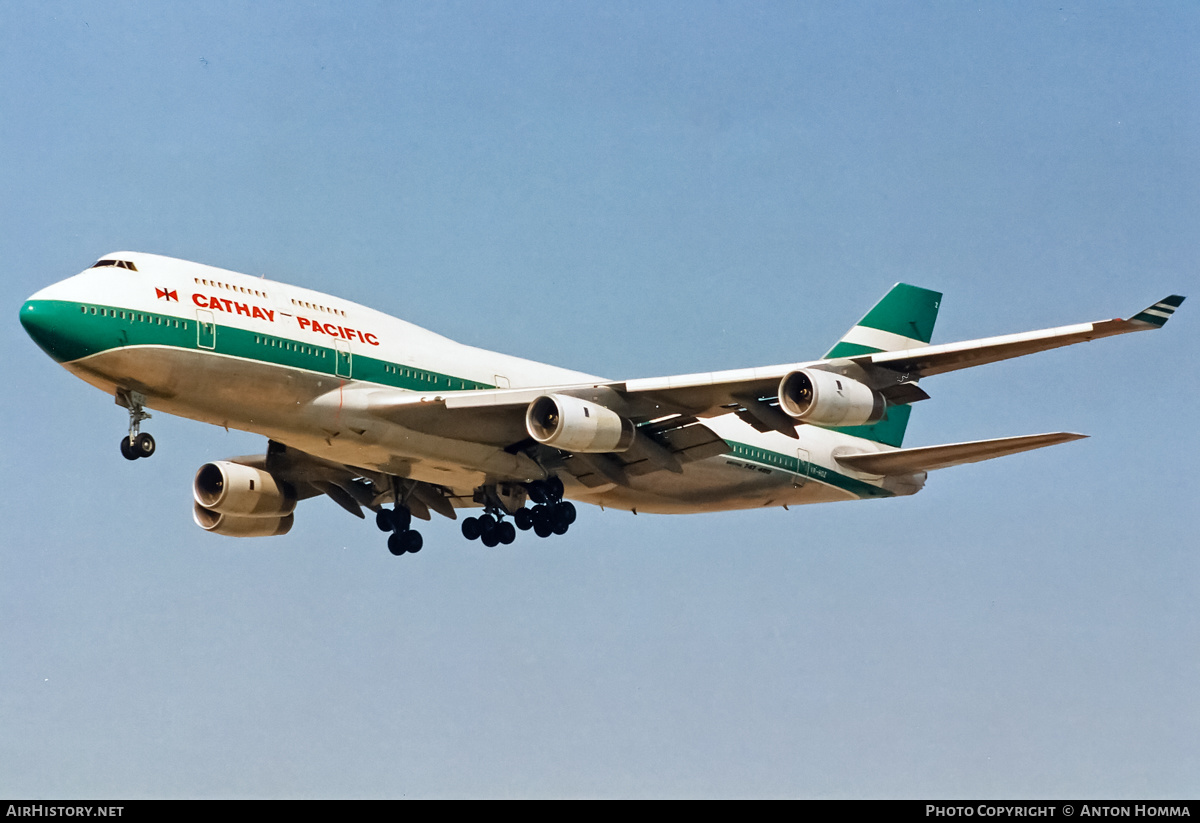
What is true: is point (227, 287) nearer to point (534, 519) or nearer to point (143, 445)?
point (143, 445)

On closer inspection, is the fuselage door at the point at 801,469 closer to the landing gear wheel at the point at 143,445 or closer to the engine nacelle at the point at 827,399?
the engine nacelle at the point at 827,399

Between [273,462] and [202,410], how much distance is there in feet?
23.2

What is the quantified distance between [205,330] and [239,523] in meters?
9.38

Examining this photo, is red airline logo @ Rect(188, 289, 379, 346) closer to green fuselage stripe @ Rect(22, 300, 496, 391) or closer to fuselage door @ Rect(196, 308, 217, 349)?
fuselage door @ Rect(196, 308, 217, 349)

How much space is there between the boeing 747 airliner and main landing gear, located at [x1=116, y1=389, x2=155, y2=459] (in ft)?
0.15

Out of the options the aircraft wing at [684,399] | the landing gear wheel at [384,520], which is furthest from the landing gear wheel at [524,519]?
the landing gear wheel at [384,520]

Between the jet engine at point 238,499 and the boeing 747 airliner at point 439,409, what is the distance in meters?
0.04

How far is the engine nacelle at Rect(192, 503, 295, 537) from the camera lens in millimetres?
38219

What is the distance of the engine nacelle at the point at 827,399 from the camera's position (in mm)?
30750

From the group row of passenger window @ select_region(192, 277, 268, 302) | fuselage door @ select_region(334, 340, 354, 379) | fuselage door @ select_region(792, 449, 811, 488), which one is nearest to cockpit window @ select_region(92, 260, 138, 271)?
row of passenger window @ select_region(192, 277, 268, 302)

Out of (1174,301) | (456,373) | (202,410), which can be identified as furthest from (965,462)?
(202,410)

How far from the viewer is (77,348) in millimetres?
29297

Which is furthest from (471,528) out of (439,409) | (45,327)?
(45,327)

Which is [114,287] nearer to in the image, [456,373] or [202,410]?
[202,410]
